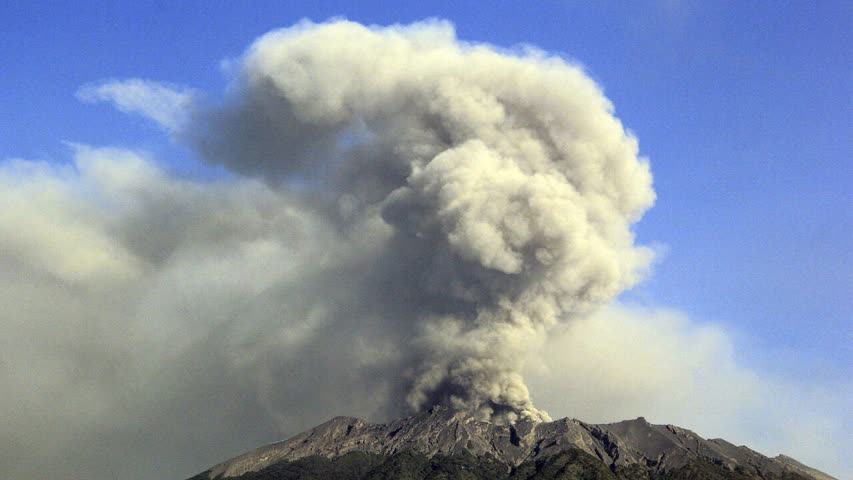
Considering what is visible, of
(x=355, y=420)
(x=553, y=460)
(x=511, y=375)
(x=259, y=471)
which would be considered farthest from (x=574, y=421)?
(x=259, y=471)

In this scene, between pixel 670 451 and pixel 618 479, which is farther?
pixel 670 451

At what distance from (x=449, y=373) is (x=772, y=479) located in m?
52.0

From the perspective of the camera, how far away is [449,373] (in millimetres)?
131000

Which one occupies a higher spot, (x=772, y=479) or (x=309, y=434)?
(x=309, y=434)

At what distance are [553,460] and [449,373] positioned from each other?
70.9 feet

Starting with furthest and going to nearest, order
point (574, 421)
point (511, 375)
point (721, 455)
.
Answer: point (574, 421) < point (721, 455) < point (511, 375)

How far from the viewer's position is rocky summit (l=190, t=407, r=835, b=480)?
132 metres

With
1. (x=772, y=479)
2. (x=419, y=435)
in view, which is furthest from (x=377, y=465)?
(x=772, y=479)

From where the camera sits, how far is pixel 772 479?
128500mm

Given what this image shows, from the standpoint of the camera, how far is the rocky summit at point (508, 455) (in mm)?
132250

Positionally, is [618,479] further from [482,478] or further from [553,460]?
[482,478]

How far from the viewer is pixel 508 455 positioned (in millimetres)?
139625

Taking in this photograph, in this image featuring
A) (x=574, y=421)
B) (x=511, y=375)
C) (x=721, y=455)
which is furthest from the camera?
(x=574, y=421)

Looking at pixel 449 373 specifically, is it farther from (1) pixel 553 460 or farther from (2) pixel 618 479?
(2) pixel 618 479
